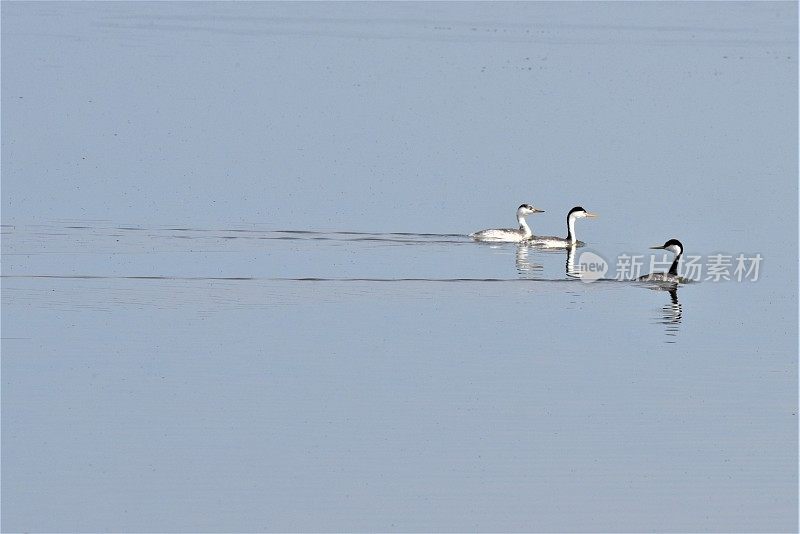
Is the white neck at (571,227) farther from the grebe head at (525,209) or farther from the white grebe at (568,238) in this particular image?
the grebe head at (525,209)

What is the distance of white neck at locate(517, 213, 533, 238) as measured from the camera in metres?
24.7

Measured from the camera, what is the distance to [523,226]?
25.3 meters

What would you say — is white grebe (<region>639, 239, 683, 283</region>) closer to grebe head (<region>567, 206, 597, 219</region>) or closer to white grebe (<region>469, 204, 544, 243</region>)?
white grebe (<region>469, 204, 544, 243</region>)

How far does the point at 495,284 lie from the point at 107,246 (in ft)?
16.4

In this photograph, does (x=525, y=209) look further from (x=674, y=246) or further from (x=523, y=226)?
(x=674, y=246)

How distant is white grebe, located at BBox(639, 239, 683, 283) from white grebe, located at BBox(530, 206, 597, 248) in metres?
2.09

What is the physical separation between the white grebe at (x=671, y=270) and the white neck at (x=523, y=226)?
243 centimetres

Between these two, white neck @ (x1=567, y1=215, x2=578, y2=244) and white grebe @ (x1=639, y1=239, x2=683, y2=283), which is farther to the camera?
white neck @ (x1=567, y1=215, x2=578, y2=244)

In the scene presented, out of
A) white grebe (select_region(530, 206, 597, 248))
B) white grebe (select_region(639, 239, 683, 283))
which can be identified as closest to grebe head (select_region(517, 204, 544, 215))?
white grebe (select_region(530, 206, 597, 248))

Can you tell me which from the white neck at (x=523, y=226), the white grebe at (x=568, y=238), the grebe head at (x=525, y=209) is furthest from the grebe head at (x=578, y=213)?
the grebe head at (x=525, y=209)

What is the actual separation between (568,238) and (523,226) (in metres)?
0.75

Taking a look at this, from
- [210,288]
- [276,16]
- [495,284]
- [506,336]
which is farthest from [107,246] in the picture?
[276,16]

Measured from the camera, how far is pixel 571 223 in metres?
25.3

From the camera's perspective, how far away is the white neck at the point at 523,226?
2473cm
